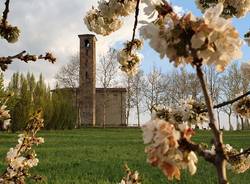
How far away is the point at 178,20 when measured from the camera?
3.74 feet

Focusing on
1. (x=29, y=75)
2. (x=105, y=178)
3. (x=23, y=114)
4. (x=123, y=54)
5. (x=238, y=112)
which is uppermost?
(x=29, y=75)

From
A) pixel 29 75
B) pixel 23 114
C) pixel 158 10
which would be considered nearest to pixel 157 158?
pixel 158 10

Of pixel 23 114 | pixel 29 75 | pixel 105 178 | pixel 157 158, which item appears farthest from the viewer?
pixel 29 75

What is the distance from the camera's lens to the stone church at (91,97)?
2345 inches

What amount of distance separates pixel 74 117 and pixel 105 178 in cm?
3588

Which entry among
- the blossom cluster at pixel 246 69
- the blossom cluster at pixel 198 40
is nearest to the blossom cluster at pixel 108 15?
the blossom cluster at pixel 246 69

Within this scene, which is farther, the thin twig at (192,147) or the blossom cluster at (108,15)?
the blossom cluster at (108,15)

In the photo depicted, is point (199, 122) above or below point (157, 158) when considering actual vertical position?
above

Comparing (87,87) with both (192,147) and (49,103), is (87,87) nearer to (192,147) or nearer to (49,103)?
(49,103)

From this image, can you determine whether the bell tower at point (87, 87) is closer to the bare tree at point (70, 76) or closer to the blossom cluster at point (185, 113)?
the bare tree at point (70, 76)

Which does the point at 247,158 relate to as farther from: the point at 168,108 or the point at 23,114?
the point at 23,114

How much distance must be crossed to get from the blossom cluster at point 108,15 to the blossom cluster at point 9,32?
0.89 metres

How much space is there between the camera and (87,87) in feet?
196

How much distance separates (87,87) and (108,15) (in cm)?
5666
